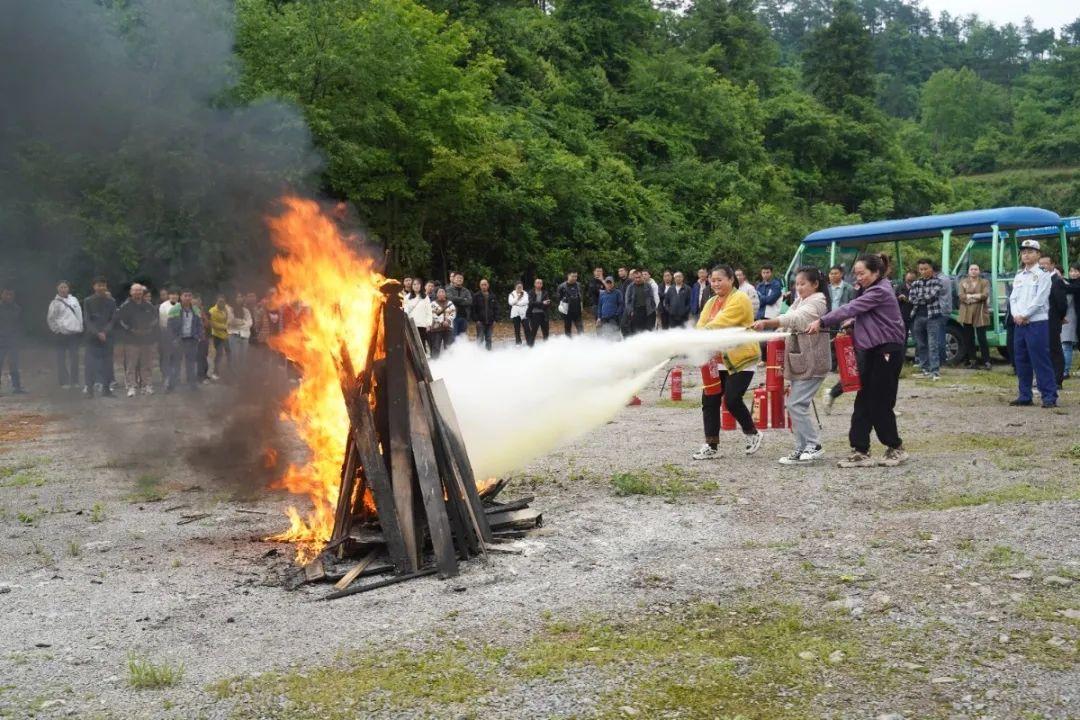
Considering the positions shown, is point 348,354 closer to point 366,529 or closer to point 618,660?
point 366,529

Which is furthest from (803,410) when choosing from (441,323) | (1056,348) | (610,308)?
(610,308)

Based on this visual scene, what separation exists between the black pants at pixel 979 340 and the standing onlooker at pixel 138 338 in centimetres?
1379

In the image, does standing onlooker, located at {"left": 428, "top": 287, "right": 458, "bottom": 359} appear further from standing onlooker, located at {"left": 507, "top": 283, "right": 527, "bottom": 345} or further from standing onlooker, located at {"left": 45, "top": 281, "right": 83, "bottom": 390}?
standing onlooker, located at {"left": 45, "top": 281, "right": 83, "bottom": 390}

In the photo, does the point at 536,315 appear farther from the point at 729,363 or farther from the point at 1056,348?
the point at 729,363

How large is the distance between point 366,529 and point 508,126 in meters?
27.2

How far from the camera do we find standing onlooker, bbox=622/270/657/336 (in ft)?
65.4

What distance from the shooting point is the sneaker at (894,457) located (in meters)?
8.84

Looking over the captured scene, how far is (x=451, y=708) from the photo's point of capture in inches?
161

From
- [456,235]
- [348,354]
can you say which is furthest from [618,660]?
[456,235]

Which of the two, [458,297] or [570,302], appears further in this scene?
[570,302]

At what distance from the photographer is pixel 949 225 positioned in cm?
1800

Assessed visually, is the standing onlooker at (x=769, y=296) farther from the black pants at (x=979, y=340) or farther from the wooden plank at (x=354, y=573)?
the wooden plank at (x=354, y=573)

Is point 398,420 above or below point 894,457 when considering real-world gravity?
above

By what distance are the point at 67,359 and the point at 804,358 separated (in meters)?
8.65
